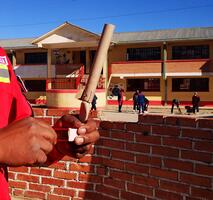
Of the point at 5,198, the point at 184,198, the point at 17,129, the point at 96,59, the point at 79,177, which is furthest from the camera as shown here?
the point at 79,177

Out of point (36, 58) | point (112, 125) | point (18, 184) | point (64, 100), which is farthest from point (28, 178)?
point (36, 58)

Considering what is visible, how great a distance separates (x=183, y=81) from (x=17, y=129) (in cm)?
2986

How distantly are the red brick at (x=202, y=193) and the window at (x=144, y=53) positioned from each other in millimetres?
27606

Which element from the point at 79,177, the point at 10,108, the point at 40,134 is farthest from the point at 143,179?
the point at 40,134

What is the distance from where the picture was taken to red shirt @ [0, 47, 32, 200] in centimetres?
181

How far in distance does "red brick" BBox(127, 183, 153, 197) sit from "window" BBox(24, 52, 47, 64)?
31.4 meters

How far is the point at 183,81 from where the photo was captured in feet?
100

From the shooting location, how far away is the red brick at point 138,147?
3826mm

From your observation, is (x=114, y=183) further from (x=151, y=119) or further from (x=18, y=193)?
(x=18, y=193)

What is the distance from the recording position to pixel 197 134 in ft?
11.3

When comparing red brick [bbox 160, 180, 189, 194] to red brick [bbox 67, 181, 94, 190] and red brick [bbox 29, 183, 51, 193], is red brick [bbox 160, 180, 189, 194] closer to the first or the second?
red brick [bbox 67, 181, 94, 190]

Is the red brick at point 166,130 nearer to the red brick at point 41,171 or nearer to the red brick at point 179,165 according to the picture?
the red brick at point 179,165

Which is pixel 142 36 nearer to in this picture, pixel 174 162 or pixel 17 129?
pixel 174 162

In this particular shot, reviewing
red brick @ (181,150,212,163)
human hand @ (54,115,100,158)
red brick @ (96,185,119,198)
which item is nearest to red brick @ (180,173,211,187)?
red brick @ (181,150,212,163)
